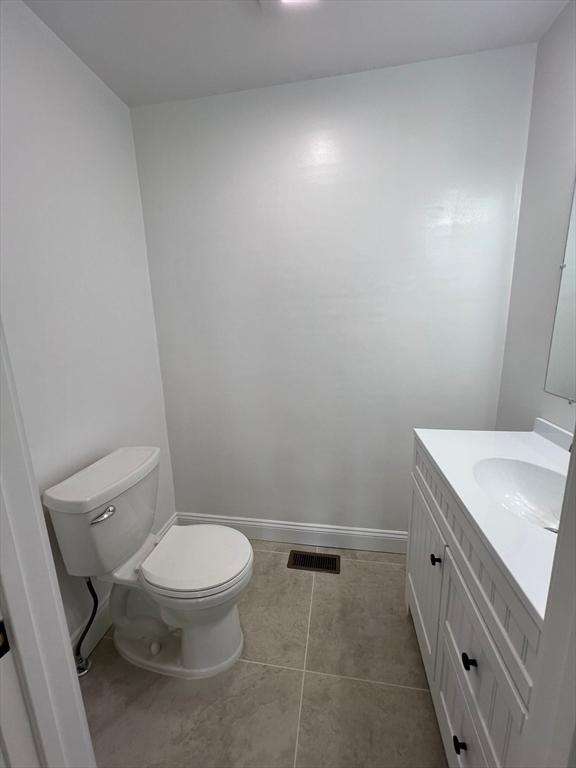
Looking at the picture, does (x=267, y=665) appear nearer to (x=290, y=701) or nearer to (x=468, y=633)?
(x=290, y=701)

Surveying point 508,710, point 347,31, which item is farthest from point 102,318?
point 508,710

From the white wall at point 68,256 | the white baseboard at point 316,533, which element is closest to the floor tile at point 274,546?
the white baseboard at point 316,533

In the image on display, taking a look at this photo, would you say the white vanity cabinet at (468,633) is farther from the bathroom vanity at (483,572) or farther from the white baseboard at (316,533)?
the white baseboard at (316,533)

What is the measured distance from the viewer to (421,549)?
1.19 metres

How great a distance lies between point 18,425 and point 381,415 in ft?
5.05

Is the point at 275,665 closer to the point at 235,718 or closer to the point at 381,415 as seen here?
the point at 235,718

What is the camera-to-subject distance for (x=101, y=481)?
1.14 m

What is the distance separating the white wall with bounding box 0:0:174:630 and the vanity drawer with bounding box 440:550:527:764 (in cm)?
138

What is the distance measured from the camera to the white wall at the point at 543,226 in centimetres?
112

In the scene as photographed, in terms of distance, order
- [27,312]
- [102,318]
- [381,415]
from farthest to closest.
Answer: [381,415] < [102,318] < [27,312]

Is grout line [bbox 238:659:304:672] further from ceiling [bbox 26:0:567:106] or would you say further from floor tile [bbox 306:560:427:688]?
ceiling [bbox 26:0:567:106]

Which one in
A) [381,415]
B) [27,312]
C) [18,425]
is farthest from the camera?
[381,415]

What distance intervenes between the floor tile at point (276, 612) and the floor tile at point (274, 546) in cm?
6

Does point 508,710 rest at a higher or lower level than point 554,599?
lower
